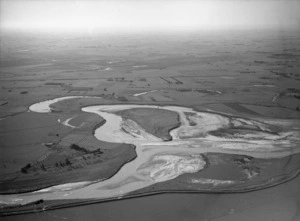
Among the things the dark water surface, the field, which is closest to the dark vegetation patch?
the field

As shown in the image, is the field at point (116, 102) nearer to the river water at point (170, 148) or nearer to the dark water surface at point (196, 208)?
the river water at point (170, 148)

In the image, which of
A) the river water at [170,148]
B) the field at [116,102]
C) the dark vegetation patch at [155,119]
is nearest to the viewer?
the river water at [170,148]

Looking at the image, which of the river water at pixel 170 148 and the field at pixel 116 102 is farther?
the field at pixel 116 102

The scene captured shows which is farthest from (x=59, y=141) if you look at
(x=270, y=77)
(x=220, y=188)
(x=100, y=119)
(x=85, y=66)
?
(x=85, y=66)

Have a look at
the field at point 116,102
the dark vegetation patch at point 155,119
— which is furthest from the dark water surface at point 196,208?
the dark vegetation patch at point 155,119

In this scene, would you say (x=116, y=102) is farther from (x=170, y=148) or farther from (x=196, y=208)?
(x=196, y=208)

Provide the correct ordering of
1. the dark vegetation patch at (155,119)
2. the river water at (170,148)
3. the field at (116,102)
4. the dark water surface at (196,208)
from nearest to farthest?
the dark water surface at (196,208)
the river water at (170,148)
the field at (116,102)
the dark vegetation patch at (155,119)
